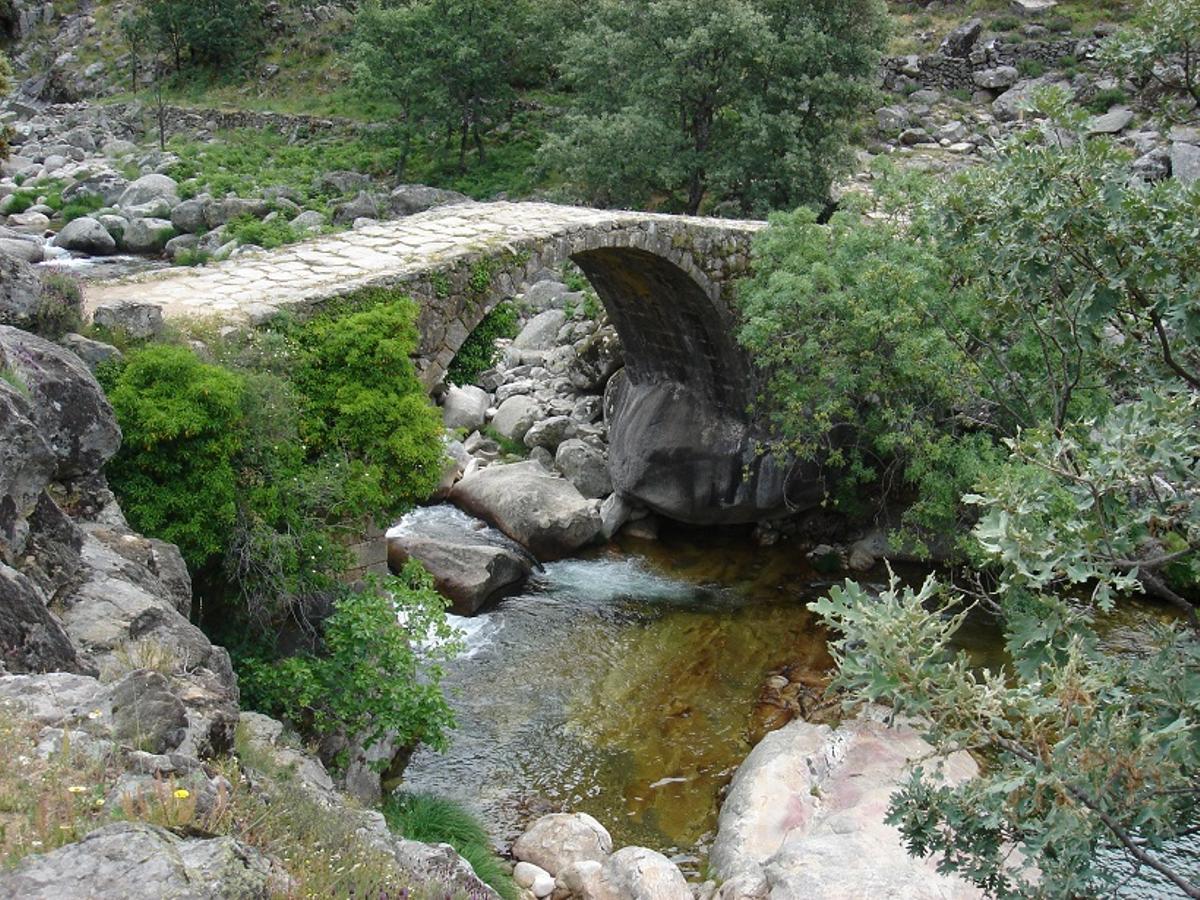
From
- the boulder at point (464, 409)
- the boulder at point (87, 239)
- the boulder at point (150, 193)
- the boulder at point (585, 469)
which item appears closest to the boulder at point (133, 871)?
the boulder at point (585, 469)

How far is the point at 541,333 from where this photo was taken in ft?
77.7

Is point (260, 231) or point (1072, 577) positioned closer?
point (1072, 577)

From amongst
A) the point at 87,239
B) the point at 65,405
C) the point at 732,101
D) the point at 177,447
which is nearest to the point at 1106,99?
the point at 732,101

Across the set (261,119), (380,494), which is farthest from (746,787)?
(261,119)

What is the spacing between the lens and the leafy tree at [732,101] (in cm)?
2239

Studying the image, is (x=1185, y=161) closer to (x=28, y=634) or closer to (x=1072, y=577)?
(x=1072, y=577)

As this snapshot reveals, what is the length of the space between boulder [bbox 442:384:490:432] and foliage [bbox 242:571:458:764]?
1059 centimetres

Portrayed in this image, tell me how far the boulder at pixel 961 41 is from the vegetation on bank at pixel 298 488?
26.4 m

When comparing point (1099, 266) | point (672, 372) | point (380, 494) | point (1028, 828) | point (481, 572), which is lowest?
point (481, 572)

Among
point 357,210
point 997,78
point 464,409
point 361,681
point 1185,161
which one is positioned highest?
point 997,78

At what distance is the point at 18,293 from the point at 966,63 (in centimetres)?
2934

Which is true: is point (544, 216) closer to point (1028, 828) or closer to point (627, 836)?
point (627, 836)

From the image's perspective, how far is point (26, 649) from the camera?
5.54 meters

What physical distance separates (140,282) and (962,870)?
977 cm
